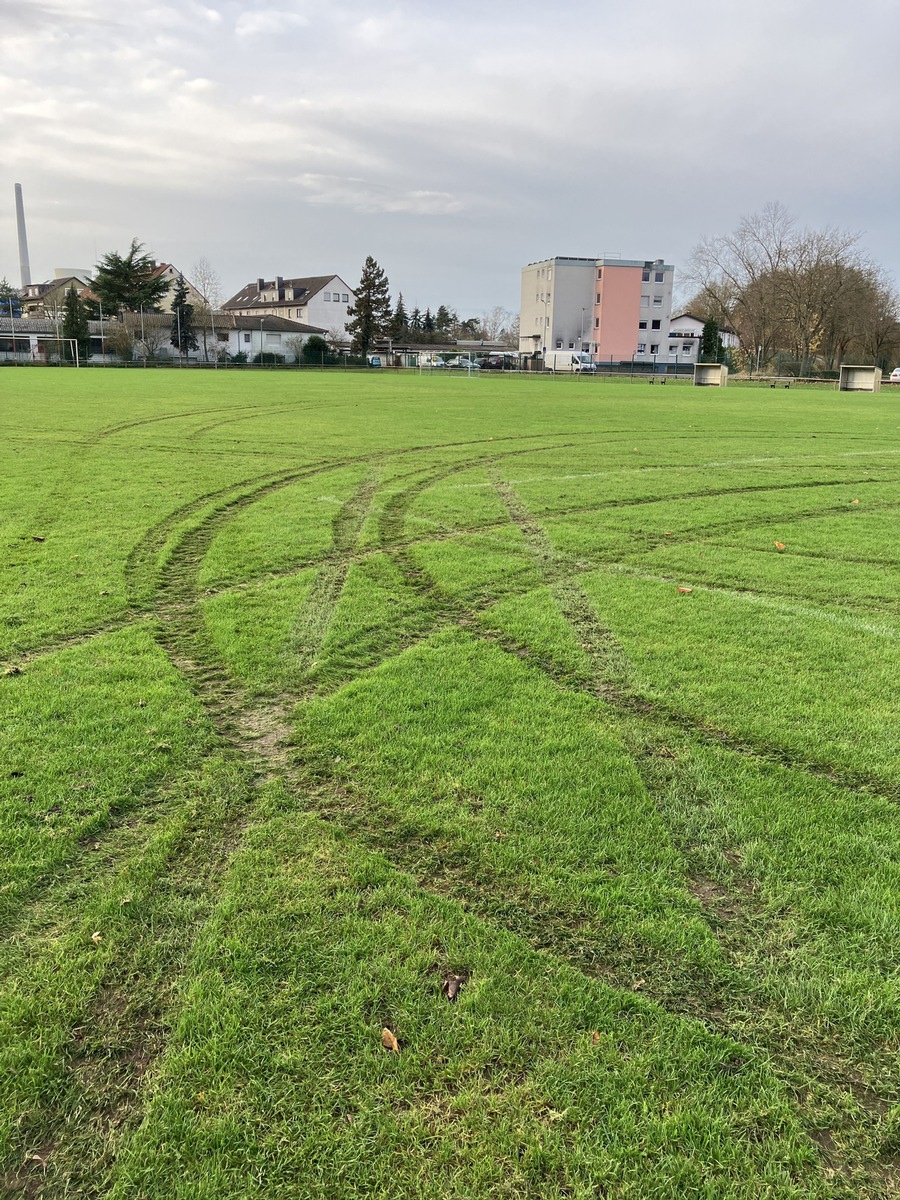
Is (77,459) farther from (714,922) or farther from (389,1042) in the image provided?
(714,922)

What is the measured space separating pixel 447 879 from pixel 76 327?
7558cm

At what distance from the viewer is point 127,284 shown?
73.6 m

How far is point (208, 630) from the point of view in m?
5.59

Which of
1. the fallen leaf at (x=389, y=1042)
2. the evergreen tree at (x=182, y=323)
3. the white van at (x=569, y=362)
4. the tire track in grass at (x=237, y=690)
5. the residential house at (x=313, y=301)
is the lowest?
the fallen leaf at (x=389, y=1042)

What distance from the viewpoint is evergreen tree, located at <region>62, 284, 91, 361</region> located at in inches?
2606

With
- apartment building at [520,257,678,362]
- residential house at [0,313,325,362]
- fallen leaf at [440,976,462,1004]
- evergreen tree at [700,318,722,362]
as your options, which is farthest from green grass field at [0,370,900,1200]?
apartment building at [520,257,678,362]

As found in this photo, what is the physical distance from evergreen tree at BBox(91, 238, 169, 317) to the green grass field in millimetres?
76804

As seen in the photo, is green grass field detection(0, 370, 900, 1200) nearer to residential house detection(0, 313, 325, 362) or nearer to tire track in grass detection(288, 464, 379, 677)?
tire track in grass detection(288, 464, 379, 677)

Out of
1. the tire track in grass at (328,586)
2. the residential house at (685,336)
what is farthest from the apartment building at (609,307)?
the tire track in grass at (328,586)

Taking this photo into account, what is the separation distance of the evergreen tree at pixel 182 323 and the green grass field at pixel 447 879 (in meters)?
73.0

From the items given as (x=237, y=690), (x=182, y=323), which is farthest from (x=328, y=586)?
(x=182, y=323)

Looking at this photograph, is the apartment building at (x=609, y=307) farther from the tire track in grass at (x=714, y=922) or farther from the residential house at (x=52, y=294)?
the tire track in grass at (x=714, y=922)

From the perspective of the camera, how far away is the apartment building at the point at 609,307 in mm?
87875

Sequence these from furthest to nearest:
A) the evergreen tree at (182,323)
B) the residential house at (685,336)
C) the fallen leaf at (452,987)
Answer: the residential house at (685,336), the evergreen tree at (182,323), the fallen leaf at (452,987)
